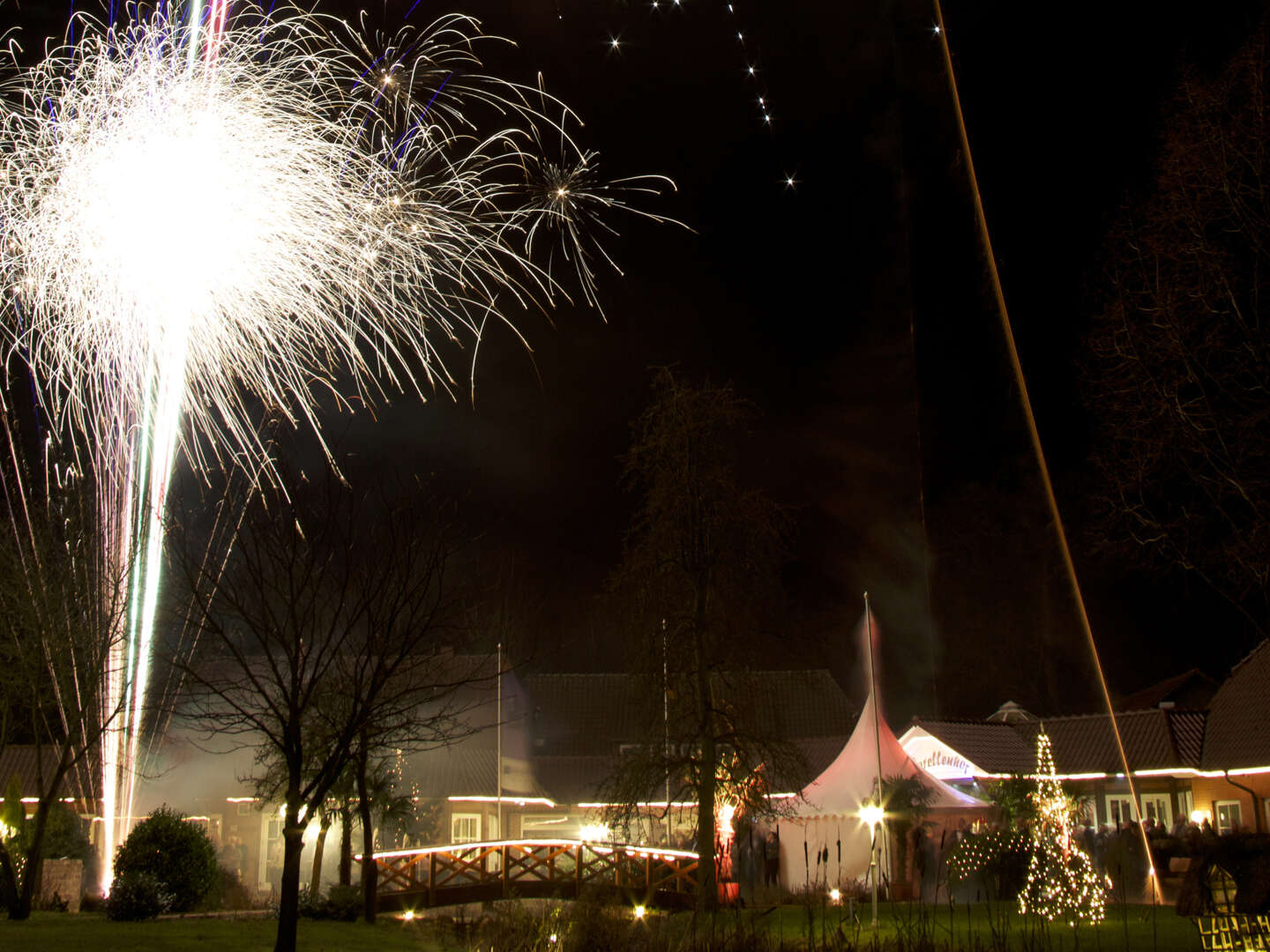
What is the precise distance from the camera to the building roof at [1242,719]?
25.6 meters

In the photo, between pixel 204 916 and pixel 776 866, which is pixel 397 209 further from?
pixel 776 866

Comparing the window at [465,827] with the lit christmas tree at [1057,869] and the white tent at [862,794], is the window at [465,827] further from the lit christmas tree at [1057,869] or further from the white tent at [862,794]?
the lit christmas tree at [1057,869]

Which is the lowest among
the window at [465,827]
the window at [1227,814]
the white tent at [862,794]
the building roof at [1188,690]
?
the window at [465,827]

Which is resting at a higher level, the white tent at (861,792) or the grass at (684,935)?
the white tent at (861,792)

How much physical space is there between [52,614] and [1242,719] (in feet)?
85.0

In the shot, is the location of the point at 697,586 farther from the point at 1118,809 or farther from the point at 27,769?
the point at 27,769

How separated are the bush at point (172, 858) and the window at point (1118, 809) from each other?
2265cm

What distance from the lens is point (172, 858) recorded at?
18.2 meters

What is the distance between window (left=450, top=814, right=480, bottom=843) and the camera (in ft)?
110

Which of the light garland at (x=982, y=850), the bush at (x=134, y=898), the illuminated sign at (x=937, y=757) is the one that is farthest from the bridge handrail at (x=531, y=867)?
the illuminated sign at (x=937, y=757)

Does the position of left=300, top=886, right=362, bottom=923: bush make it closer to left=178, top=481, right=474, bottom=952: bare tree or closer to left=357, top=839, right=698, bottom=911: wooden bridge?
left=357, top=839, right=698, bottom=911: wooden bridge

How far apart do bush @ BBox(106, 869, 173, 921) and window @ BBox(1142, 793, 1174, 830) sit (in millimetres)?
23556

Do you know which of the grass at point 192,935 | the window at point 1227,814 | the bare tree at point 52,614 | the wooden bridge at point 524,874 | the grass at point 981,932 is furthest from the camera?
the window at point 1227,814

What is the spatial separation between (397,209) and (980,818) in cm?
1873
